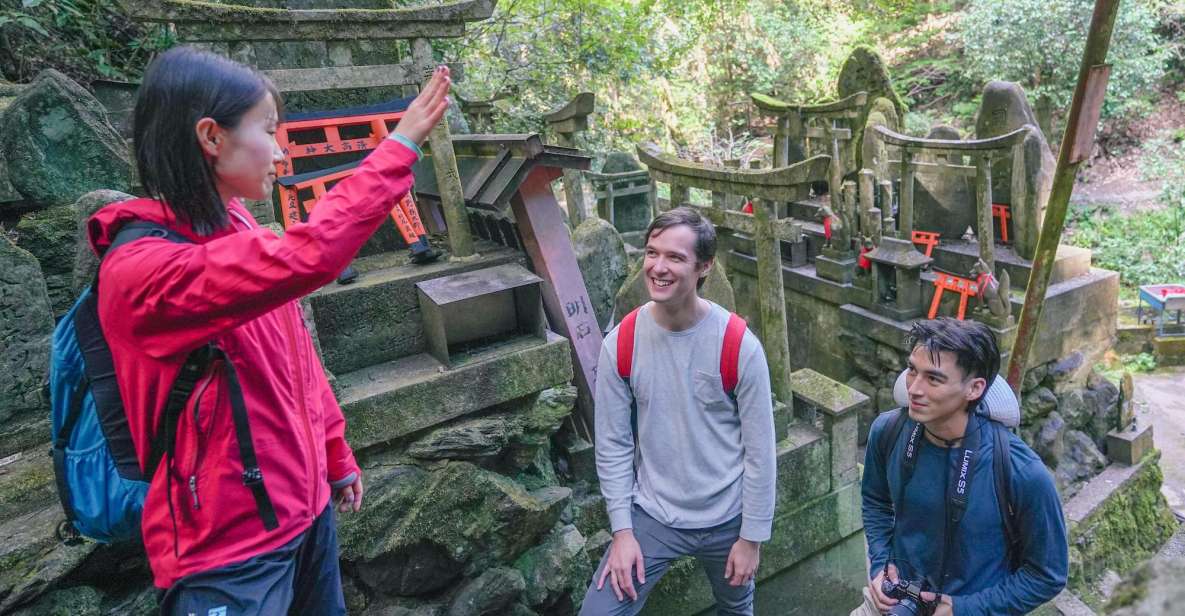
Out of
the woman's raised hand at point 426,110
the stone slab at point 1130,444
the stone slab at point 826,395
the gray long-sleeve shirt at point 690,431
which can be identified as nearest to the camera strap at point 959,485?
the gray long-sleeve shirt at point 690,431

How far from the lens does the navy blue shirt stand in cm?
216

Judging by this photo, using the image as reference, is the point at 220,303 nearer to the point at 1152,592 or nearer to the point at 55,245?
the point at 1152,592

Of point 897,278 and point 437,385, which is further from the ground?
point 437,385

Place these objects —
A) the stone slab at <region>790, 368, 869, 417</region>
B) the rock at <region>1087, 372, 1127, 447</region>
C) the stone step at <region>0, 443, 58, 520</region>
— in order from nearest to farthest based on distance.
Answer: the stone step at <region>0, 443, 58, 520</region>, the stone slab at <region>790, 368, 869, 417</region>, the rock at <region>1087, 372, 1127, 447</region>

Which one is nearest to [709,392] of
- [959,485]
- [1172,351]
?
[959,485]

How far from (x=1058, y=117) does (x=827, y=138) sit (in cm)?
832

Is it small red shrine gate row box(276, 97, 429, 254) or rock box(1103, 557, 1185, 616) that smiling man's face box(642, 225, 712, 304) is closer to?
rock box(1103, 557, 1185, 616)

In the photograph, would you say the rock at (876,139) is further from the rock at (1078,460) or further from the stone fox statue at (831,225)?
the rock at (1078,460)

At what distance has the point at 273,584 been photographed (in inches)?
66.7

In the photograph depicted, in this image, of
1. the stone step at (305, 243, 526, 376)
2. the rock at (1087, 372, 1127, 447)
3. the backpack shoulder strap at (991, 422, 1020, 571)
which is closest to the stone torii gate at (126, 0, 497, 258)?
the stone step at (305, 243, 526, 376)

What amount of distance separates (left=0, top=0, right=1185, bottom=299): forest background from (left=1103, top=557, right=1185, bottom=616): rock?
5207mm

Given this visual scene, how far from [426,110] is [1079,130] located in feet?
10.8

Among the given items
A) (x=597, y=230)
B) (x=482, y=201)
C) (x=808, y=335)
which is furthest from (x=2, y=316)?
(x=808, y=335)

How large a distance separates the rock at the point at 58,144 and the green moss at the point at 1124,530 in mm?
8031
